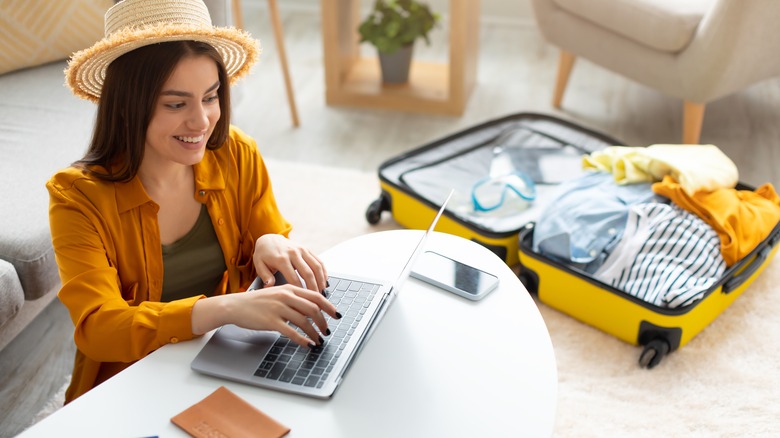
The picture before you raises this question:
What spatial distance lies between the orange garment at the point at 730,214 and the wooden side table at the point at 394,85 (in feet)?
3.48

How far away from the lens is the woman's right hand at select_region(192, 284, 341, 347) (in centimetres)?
117

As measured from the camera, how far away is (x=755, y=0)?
7.30 ft

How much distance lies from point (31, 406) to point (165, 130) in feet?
2.82

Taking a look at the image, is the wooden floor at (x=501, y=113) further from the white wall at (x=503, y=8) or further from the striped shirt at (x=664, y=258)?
the striped shirt at (x=664, y=258)

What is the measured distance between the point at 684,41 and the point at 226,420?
187cm

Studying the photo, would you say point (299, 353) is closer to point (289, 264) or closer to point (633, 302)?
point (289, 264)

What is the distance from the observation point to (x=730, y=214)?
6.57ft

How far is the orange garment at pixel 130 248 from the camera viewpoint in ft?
4.03

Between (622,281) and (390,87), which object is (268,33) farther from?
(622,281)

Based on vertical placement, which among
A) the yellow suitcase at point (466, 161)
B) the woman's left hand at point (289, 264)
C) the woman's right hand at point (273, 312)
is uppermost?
the woman's right hand at point (273, 312)

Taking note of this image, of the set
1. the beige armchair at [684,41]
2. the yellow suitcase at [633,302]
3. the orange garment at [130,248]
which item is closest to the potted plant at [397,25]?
the beige armchair at [684,41]

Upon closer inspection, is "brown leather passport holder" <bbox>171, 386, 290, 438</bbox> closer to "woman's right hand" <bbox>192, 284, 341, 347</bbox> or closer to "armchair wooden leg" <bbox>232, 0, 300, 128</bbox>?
"woman's right hand" <bbox>192, 284, 341, 347</bbox>

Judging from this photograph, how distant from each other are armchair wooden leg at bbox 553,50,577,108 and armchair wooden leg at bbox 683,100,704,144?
51 cm

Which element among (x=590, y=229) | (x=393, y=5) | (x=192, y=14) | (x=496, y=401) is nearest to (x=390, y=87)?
(x=393, y=5)
